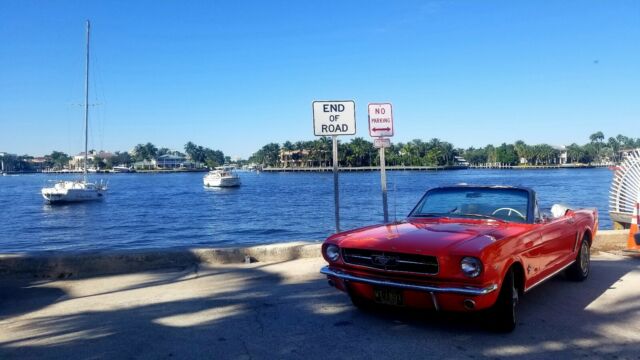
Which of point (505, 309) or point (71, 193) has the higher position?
point (505, 309)

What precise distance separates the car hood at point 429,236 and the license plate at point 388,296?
1.21ft

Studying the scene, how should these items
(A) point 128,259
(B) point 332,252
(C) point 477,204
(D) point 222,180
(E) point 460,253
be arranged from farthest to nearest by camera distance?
(D) point 222,180, (A) point 128,259, (C) point 477,204, (B) point 332,252, (E) point 460,253

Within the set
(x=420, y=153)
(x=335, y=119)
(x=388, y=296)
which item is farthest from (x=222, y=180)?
(x=420, y=153)

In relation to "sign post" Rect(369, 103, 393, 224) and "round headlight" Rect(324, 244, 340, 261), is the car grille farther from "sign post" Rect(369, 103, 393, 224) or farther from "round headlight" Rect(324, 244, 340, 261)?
"sign post" Rect(369, 103, 393, 224)

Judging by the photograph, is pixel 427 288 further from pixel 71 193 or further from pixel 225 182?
pixel 225 182

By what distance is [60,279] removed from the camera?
7.27 meters

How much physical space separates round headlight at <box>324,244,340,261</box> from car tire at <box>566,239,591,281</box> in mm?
3369

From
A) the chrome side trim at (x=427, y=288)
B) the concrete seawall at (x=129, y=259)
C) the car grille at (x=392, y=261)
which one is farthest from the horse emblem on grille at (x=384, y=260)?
the concrete seawall at (x=129, y=259)

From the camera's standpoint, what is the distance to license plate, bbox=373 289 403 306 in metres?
4.60

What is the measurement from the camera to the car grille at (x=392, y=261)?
14.7 feet

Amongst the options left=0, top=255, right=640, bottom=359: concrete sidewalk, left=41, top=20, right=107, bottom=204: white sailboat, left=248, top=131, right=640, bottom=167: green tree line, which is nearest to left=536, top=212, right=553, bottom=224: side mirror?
left=0, top=255, right=640, bottom=359: concrete sidewalk

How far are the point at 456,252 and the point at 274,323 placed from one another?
6.16ft

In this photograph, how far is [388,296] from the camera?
4660 mm

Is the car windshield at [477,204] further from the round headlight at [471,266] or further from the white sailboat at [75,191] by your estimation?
the white sailboat at [75,191]
